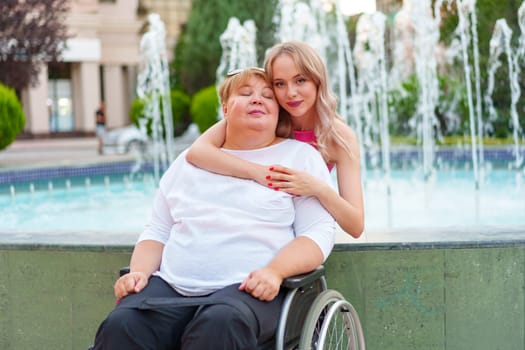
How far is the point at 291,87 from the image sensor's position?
2674 millimetres

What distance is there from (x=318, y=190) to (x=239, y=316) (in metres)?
0.55

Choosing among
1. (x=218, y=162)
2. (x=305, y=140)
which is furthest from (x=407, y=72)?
(x=218, y=162)

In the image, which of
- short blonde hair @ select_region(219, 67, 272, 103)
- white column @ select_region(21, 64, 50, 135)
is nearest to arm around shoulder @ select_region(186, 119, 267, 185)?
short blonde hair @ select_region(219, 67, 272, 103)

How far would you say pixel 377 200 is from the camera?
827cm

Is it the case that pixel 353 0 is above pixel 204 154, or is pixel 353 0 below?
above

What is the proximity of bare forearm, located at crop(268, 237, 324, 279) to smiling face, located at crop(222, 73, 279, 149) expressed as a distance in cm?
38

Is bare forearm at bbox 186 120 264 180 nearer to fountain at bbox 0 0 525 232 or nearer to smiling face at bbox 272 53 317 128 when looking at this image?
smiling face at bbox 272 53 317 128

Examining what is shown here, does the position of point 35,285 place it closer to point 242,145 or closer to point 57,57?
point 242,145

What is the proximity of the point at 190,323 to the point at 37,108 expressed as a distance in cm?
2610

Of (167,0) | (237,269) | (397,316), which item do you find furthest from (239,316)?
(167,0)

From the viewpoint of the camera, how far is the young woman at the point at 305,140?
2598 millimetres

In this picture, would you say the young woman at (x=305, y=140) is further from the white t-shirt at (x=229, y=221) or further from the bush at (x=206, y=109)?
the bush at (x=206, y=109)

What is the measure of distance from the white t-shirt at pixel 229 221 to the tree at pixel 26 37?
12.8 m

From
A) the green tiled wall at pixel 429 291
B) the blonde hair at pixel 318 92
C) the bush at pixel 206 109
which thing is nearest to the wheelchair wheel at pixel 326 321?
the green tiled wall at pixel 429 291
